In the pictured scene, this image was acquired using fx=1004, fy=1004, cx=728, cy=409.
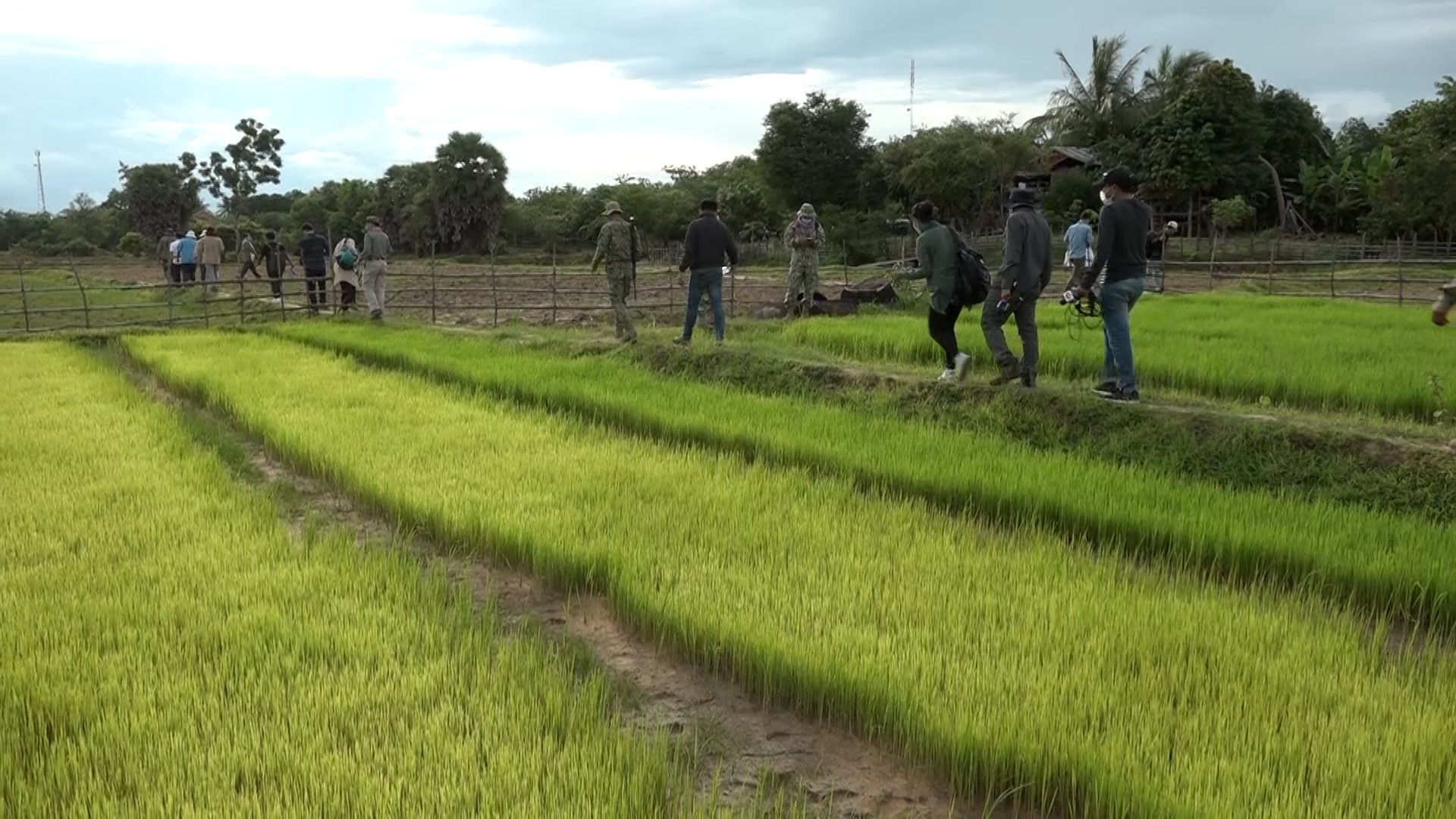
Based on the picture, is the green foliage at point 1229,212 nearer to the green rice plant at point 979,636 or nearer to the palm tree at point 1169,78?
the palm tree at point 1169,78

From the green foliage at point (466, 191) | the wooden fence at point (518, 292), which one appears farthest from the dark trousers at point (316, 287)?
the green foliage at point (466, 191)

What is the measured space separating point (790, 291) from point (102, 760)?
35.5 ft

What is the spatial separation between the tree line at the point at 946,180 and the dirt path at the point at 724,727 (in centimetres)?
1608

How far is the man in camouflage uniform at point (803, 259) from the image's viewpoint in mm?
11938

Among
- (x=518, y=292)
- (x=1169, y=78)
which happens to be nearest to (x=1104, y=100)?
(x=1169, y=78)

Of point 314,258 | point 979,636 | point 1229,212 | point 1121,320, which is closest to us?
point 979,636

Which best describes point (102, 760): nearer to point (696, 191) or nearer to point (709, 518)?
point (709, 518)

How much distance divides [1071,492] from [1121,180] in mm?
2202

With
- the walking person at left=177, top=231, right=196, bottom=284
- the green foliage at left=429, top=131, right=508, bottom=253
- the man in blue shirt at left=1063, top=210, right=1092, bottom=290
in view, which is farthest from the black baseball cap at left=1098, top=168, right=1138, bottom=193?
the green foliage at left=429, top=131, right=508, bottom=253

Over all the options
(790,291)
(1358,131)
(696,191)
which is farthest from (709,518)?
(1358,131)

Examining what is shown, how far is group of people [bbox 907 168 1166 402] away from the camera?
5.93 meters

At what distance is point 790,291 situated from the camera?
41.6 feet

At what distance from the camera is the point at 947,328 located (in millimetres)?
7016

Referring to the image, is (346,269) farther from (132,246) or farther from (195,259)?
(132,246)
